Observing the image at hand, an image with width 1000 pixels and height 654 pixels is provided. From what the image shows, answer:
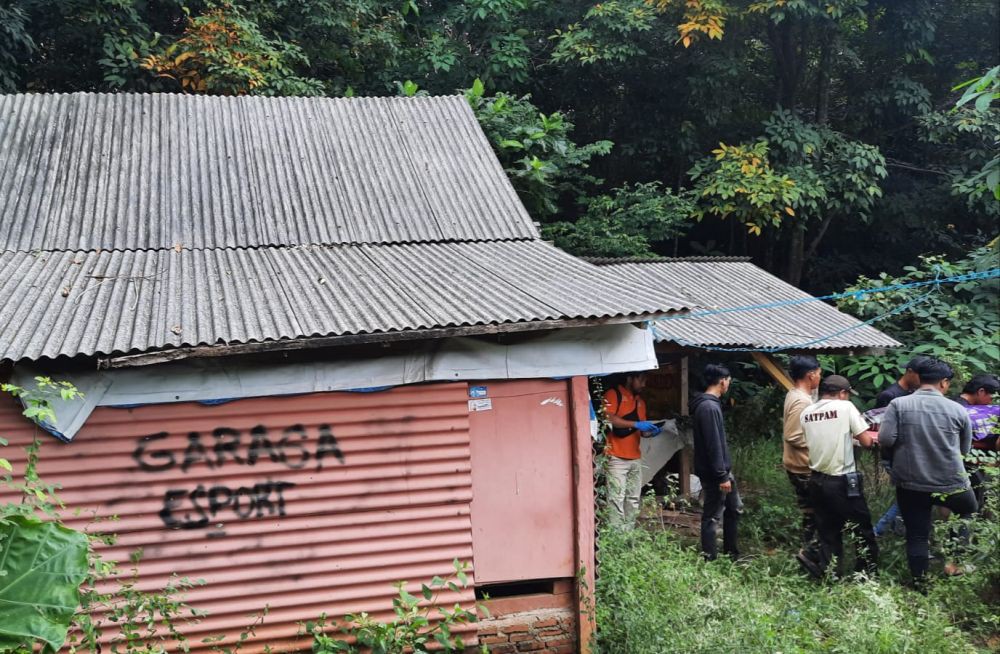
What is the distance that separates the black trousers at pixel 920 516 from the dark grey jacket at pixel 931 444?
143 millimetres

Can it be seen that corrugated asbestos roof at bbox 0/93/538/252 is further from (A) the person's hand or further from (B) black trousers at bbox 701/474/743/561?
(B) black trousers at bbox 701/474/743/561

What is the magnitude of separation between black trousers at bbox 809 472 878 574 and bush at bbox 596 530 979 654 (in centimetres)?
25

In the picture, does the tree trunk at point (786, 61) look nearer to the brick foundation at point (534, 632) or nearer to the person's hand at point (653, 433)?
the person's hand at point (653, 433)

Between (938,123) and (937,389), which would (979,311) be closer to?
(938,123)

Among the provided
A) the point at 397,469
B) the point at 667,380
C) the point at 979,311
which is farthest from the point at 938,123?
the point at 397,469

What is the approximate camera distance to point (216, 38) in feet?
38.3

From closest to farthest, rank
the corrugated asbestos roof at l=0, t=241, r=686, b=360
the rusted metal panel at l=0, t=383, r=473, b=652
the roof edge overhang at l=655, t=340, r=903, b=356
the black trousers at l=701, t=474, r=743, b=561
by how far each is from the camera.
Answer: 1. the corrugated asbestos roof at l=0, t=241, r=686, b=360
2. the rusted metal panel at l=0, t=383, r=473, b=652
3. the black trousers at l=701, t=474, r=743, b=561
4. the roof edge overhang at l=655, t=340, r=903, b=356

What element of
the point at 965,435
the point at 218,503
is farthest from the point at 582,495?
the point at 965,435

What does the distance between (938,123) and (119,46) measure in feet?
41.4

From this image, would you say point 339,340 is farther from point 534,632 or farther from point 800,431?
point 800,431

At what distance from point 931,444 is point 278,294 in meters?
4.76

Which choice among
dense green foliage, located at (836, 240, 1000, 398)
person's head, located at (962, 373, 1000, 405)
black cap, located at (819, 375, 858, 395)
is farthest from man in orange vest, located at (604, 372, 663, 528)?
dense green foliage, located at (836, 240, 1000, 398)

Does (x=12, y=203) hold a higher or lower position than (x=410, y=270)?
higher

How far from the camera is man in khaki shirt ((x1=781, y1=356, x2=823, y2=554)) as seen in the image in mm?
6652
